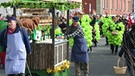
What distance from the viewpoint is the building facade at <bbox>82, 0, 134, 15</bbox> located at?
55.1 metres

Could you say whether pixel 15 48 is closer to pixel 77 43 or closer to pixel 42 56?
pixel 42 56

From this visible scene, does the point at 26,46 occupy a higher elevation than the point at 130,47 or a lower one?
higher

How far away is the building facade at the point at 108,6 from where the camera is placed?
181ft

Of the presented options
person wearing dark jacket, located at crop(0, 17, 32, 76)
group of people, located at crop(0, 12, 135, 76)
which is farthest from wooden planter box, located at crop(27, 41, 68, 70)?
person wearing dark jacket, located at crop(0, 17, 32, 76)

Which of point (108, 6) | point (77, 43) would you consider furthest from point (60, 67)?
point (108, 6)

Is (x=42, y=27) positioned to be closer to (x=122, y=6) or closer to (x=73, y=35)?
(x=73, y=35)

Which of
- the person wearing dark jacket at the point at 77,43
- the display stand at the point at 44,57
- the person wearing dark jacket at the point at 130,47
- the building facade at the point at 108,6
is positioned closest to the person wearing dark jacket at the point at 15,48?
the display stand at the point at 44,57

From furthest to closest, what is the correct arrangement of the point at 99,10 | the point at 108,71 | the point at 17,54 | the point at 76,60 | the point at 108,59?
the point at 99,10
the point at 108,59
the point at 108,71
the point at 76,60
the point at 17,54

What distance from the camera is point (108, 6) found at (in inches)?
→ 2378

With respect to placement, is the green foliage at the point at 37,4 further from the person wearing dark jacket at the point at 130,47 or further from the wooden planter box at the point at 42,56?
the person wearing dark jacket at the point at 130,47

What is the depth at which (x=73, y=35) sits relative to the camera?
11781 mm

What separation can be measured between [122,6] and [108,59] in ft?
179

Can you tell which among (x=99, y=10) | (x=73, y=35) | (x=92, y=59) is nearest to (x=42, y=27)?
(x=73, y=35)

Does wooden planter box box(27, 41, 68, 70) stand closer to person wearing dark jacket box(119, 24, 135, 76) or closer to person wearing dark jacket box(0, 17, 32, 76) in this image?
person wearing dark jacket box(0, 17, 32, 76)
